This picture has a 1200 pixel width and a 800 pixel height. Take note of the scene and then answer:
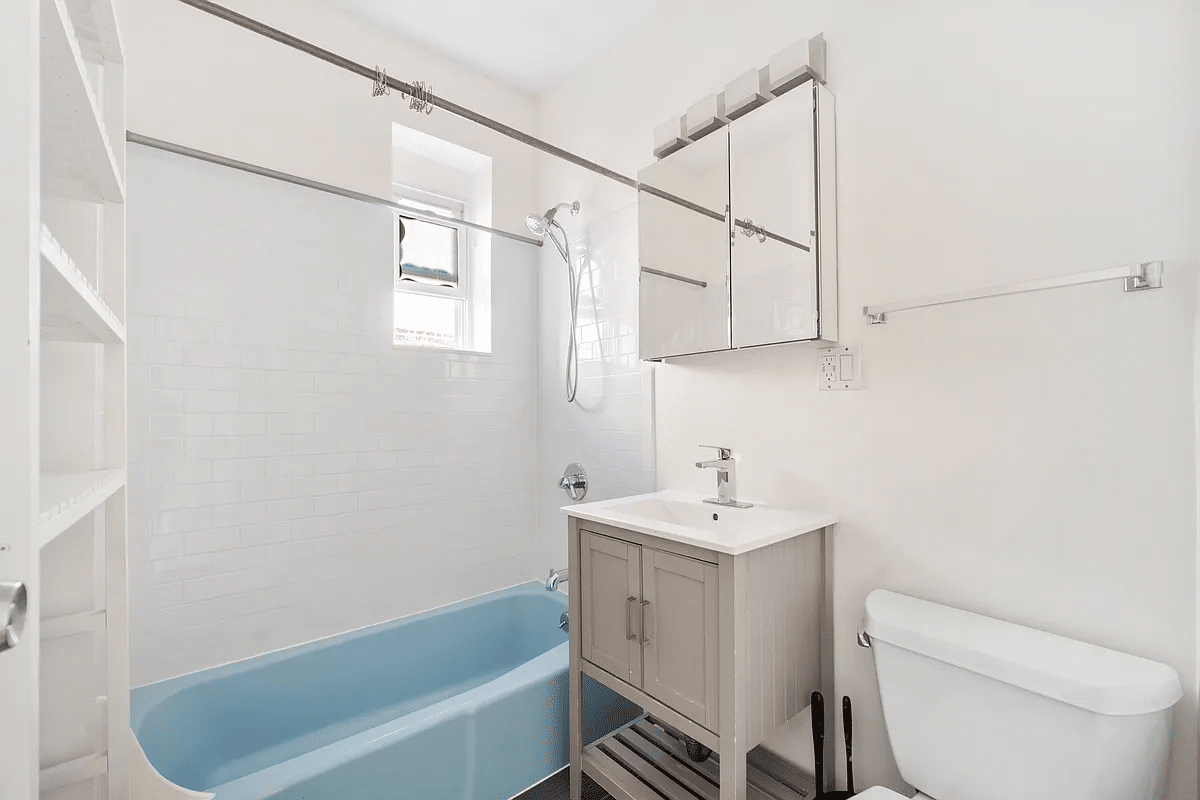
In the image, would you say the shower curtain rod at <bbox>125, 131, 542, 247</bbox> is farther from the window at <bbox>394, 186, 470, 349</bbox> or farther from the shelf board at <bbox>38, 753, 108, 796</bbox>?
the shelf board at <bbox>38, 753, 108, 796</bbox>

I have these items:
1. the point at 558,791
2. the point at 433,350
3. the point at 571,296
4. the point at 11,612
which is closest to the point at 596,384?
the point at 571,296

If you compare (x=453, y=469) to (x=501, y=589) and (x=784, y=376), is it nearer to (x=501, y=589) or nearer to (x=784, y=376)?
(x=501, y=589)

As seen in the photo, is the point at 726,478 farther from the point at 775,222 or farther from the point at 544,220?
the point at 544,220

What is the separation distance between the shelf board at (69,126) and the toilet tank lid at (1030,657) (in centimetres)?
172

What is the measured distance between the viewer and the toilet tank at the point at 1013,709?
100cm

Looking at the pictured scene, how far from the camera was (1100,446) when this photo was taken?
118cm

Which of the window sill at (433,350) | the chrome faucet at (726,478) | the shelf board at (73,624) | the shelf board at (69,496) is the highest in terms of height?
the window sill at (433,350)

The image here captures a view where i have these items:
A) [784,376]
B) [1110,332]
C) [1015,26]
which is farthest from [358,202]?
[1110,332]

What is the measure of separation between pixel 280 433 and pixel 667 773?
1739 millimetres

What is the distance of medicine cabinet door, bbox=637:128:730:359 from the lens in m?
1.86

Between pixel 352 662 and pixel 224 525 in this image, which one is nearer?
pixel 224 525

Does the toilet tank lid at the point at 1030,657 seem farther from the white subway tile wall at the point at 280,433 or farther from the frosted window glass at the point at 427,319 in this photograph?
the frosted window glass at the point at 427,319

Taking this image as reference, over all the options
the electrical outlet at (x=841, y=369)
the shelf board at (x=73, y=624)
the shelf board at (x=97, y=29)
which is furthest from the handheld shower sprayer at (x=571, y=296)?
the shelf board at (x=73, y=624)

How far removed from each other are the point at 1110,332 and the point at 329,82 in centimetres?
260
